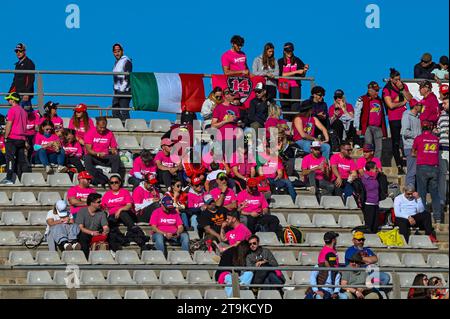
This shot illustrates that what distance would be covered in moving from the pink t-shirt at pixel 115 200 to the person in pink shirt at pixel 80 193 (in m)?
0.26

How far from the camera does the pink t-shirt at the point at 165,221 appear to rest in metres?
29.5

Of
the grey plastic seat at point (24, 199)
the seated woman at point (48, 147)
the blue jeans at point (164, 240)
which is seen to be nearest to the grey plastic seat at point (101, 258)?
the blue jeans at point (164, 240)

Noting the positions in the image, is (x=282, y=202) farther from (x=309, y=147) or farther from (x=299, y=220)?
(x=309, y=147)

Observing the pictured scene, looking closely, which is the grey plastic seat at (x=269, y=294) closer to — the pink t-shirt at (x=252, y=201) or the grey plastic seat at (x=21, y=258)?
the pink t-shirt at (x=252, y=201)

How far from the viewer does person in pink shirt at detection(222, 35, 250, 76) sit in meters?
34.2

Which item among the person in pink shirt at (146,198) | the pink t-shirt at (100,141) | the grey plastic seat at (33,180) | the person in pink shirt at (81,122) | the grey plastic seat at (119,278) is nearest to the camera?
the grey plastic seat at (119,278)

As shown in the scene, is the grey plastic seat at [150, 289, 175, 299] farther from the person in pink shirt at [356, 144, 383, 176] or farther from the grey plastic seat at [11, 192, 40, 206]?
the person in pink shirt at [356, 144, 383, 176]

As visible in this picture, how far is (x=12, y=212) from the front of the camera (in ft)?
98.3

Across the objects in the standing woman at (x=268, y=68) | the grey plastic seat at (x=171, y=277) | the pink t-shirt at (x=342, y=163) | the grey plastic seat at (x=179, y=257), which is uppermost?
the standing woman at (x=268, y=68)

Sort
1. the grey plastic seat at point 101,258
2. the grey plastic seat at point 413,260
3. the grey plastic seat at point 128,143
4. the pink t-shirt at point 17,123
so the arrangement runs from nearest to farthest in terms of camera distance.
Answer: the grey plastic seat at point 101,258 < the grey plastic seat at point 413,260 < the pink t-shirt at point 17,123 < the grey plastic seat at point 128,143

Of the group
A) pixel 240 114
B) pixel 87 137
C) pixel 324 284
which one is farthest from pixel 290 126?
pixel 324 284

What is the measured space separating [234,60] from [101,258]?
6875mm

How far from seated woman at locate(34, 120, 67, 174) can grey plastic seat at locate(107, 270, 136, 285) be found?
Answer: 3.62m
